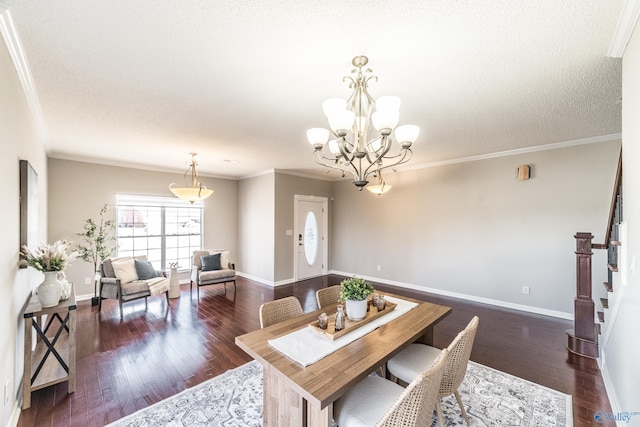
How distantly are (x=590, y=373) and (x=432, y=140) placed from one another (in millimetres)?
2981

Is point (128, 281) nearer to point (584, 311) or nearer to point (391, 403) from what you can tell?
point (391, 403)

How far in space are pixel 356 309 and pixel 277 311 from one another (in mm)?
664

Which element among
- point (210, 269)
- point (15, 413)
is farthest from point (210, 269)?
point (15, 413)

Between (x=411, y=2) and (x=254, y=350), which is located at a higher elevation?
(x=411, y=2)

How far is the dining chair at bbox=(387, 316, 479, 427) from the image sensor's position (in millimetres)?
1614

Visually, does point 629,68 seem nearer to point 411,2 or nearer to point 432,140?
point 411,2

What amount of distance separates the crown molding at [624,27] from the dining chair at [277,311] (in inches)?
108

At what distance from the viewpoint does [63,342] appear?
2.76 meters

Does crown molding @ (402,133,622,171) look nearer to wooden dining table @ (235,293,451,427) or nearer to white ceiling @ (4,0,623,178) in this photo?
white ceiling @ (4,0,623,178)

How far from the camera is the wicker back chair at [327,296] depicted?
99.4 inches

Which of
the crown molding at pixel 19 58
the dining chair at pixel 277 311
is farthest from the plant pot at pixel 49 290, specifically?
the dining chair at pixel 277 311

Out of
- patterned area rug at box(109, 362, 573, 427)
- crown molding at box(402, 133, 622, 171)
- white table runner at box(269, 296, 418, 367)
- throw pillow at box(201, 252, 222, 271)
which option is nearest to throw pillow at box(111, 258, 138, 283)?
throw pillow at box(201, 252, 222, 271)

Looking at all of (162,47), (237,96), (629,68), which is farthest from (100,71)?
(629,68)

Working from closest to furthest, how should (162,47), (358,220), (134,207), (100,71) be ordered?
(162,47), (100,71), (134,207), (358,220)
